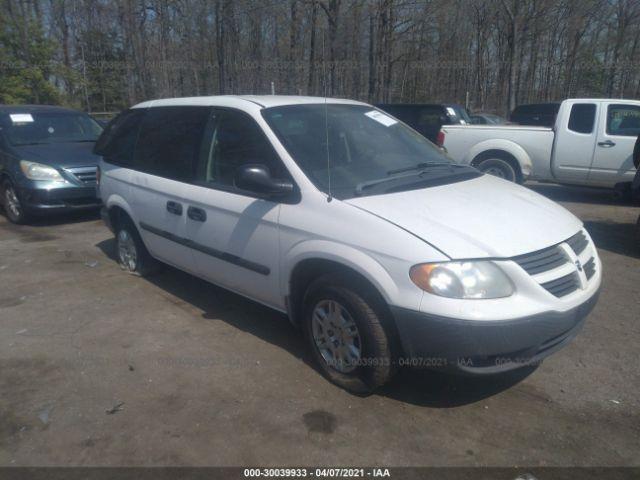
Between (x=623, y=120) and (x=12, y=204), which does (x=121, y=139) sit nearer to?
(x=12, y=204)

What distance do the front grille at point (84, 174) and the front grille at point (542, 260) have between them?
21.3 feet

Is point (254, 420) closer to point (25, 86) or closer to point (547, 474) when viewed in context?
point (547, 474)

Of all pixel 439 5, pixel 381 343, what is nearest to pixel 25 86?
pixel 439 5

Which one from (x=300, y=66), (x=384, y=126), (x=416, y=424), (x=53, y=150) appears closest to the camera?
(x=416, y=424)

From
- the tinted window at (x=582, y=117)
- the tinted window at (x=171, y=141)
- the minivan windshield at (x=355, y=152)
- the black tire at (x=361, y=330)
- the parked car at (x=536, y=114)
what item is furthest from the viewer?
the parked car at (x=536, y=114)

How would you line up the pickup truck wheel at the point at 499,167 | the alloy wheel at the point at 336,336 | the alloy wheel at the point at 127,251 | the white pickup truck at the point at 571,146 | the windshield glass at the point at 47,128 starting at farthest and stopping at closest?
the pickup truck wheel at the point at 499,167 → the white pickup truck at the point at 571,146 → the windshield glass at the point at 47,128 → the alloy wheel at the point at 127,251 → the alloy wheel at the point at 336,336

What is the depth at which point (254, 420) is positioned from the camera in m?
3.02

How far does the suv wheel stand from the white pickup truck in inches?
279

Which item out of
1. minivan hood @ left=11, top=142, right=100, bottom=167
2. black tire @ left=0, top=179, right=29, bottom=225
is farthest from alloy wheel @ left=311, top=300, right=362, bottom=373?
black tire @ left=0, top=179, right=29, bottom=225

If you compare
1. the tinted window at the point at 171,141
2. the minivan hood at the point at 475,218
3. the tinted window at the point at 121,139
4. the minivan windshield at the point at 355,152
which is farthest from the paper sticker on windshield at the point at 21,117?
the minivan hood at the point at 475,218

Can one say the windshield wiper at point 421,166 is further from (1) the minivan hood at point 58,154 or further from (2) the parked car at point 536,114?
(2) the parked car at point 536,114

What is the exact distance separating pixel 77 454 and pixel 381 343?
1.76m

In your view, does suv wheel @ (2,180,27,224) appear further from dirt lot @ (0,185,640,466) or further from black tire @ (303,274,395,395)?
black tire @ (303,274,395,395)

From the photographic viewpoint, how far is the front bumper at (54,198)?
7.29 m
